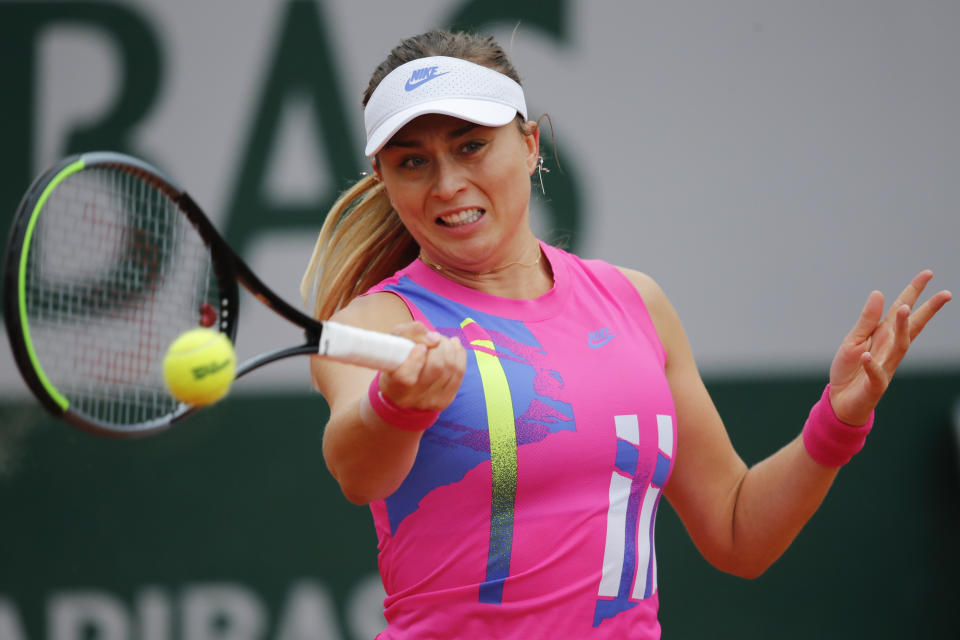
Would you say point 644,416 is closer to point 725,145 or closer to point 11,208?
point 725,145

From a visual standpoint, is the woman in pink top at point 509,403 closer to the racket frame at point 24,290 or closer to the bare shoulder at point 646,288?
the bare shoulder at point 646,288

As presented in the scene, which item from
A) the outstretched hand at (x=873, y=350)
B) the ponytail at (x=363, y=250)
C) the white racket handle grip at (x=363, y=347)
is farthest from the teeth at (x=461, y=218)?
the outstretched hand at (x=873, y=350)

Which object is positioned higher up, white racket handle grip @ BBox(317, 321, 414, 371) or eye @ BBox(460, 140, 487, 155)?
eye @ BBox(460, 140, 487, 155)

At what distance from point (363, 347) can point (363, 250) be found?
1.73 feet

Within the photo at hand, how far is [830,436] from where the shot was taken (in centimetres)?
180

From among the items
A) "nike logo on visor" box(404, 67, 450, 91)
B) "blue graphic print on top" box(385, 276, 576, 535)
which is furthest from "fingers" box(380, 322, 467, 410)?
"nike logo on visor" box(404, 67, 450, 91)

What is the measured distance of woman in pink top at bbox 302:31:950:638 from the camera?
158 centimetres

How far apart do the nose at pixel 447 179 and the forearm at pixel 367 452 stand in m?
0.34

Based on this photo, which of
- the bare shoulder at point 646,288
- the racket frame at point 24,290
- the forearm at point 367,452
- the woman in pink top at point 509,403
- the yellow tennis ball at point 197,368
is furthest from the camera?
the bare shoulder at point 646,288

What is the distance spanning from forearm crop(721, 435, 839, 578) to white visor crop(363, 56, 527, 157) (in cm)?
73

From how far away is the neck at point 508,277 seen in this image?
1788 millimetres

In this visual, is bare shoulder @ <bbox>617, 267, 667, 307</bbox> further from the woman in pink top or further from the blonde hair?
the blonde hair

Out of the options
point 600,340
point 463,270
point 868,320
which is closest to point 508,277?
point 463,270

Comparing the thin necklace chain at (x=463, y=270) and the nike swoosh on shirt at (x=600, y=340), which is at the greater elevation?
the thin necklace chain at (x=463, y=270)
